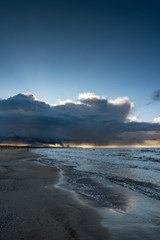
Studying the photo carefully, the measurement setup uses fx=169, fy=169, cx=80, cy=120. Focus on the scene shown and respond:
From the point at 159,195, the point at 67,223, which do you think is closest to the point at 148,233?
the point at 67,223

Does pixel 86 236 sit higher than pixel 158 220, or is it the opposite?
pixel 86 236

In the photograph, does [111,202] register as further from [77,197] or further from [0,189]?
[0,189]

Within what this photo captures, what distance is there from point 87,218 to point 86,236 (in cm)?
123

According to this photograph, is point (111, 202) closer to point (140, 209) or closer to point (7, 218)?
point (140, 209)

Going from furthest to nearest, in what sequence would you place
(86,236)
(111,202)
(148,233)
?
(111,202) → (148,233) → (86,236)

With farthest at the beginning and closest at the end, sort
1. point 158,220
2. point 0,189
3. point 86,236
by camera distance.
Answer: point 0,189 < point 158,220 < point 86,236

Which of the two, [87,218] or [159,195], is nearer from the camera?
[87,218]

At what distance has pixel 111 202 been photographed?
7.08m

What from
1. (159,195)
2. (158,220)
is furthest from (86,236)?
(159,195)

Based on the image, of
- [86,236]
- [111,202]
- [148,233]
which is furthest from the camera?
[111,202]

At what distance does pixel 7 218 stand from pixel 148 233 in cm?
370

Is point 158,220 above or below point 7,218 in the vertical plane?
below

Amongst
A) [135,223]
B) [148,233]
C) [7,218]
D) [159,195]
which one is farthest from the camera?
[159,195]

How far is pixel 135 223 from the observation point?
489 centimetres
